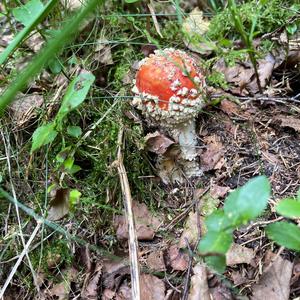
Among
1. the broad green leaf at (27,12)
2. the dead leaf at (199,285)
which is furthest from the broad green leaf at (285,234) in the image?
the broad green leaf at (27,12)

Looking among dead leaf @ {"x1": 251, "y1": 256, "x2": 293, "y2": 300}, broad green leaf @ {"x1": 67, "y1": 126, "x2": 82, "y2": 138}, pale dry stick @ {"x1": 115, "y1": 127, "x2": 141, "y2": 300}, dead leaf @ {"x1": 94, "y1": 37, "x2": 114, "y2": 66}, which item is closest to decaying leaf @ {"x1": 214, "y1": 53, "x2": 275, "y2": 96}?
dead leaf @ {"x1": 94, "y1": 37, "x2": 114, "y2": 66}

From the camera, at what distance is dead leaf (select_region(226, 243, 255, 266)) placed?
184 centimetres

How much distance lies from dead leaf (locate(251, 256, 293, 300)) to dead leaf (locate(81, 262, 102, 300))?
0.69m

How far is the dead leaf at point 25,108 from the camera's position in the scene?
7.62ft

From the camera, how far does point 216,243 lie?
1.20m

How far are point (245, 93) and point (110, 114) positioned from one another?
787mm

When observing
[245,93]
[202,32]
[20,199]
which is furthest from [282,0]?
[20,199]

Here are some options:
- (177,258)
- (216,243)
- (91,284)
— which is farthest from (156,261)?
(216,243)

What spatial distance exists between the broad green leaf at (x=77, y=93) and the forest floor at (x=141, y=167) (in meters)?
0.24

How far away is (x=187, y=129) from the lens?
88.6 inches

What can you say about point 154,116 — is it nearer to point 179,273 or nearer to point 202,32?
point 179,273

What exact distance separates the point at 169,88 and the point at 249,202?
89cm

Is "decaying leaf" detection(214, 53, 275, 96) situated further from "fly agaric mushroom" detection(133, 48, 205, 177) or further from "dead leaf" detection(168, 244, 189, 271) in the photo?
"dead leaf" detection(168, 244, 189, 271)

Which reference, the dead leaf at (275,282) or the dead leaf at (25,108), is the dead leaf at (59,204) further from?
the dead leaf at (275,282)
